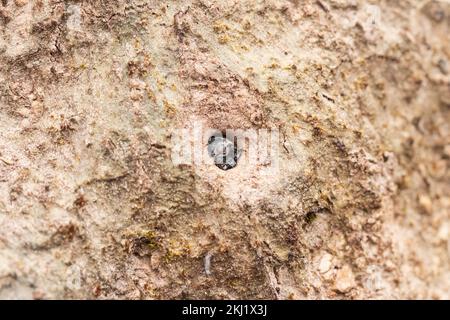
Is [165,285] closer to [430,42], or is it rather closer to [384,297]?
[384,297]

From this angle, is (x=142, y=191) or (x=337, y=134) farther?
(x=337, y=134)

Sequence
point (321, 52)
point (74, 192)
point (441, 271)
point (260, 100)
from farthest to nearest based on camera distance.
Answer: point (441, 271), point (321, 52), point (260, 100), point (74, 192)

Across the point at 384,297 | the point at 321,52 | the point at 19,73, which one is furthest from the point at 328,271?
the point at 19,73

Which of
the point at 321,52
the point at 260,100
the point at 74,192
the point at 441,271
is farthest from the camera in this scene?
the point at 441,271

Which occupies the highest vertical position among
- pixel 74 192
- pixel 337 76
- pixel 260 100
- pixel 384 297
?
pixel 337 76

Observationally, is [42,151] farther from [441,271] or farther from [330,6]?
[441,271]

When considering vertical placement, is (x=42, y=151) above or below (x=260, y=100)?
below
